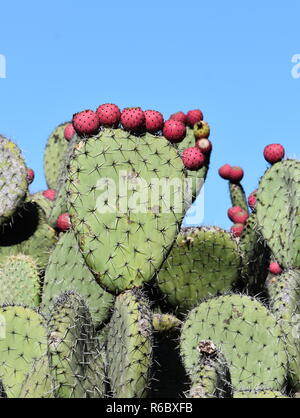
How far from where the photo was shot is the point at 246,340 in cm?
512

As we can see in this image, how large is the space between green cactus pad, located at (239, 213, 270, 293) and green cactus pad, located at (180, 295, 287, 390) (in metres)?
1.07

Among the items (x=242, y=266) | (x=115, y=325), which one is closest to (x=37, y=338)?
(x=115, y=325)

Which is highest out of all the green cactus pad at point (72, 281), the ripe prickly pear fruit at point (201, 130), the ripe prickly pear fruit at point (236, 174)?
the ripe prickly pear fruit at point (201, 130)

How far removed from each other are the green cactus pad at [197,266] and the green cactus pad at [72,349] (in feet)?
5.56

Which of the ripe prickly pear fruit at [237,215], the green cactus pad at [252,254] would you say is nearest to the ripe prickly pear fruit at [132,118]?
the green cactus pad at [252,254]

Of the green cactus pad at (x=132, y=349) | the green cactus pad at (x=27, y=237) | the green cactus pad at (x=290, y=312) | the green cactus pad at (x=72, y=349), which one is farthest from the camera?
the green cactus pad at (x=27, y=237)

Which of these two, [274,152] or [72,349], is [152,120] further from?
[274,152]

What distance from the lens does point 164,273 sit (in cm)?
611

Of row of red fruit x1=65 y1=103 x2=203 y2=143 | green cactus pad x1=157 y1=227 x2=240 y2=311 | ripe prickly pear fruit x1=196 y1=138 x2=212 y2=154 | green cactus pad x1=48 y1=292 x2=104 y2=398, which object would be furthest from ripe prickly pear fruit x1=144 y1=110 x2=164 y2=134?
ripe prickly pear fruit x1=196 y1=138 x2=212 y2=154

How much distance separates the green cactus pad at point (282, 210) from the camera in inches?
235

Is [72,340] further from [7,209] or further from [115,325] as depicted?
[7,209]

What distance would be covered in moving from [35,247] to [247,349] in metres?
2.31

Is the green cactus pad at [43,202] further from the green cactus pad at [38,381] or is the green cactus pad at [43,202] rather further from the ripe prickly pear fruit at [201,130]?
the green cactus pad at [38,381]

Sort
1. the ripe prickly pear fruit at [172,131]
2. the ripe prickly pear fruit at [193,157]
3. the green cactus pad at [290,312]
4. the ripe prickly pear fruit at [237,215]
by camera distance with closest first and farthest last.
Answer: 1. the ripe prickly pear fruit at [172,131]
2. the green cactus pad at [290,312]
3. the ripe prickly pear fruit at [193,157]
4. the ripe prickly pear fruit at [237,215]
